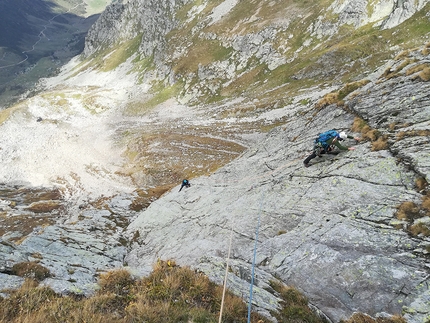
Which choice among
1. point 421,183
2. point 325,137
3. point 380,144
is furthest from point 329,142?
point 421,183

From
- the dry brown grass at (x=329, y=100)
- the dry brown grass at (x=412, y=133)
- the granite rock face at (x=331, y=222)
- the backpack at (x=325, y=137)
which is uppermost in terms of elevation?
the backpack at (x=325, y=137)

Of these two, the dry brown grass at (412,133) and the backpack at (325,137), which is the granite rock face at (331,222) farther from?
the backpack at (325,137)

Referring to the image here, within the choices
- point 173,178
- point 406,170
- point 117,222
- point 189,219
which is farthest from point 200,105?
point 406,170

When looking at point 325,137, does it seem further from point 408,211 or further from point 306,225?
point 408,211

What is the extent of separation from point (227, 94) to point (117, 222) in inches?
2656

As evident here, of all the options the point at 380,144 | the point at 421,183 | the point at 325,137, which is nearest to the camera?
the point at 421,183

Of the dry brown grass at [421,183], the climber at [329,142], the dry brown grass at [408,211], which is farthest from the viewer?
the climber at [329,142]

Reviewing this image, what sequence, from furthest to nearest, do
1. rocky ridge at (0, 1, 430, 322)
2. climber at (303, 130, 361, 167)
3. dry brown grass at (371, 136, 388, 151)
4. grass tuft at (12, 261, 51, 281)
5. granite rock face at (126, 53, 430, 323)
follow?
climber at (303, 130, 361, 167) < dry brown grass at (371, 136, 388, 151) < grass tuft at (12, 261, 51, 281) < rocky ridge at (0, 1, 430, 322) < granite rock face at (126, 53, 430, 323)

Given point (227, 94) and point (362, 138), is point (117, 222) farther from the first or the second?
point (227, 94)

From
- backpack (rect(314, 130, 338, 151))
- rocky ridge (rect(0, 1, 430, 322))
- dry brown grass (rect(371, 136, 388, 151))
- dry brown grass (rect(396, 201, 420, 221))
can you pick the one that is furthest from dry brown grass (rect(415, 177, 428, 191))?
backpack (rect(314, 130, 338, 151))

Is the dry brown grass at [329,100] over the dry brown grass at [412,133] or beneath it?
over

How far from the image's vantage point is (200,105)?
90062 millimetres

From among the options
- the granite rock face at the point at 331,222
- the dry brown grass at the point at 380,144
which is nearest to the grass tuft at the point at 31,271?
the granite rock face at the point at 331,222

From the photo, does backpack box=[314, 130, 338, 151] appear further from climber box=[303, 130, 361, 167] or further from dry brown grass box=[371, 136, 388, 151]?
dry brown grass box=[371, 136, 388, 151]
